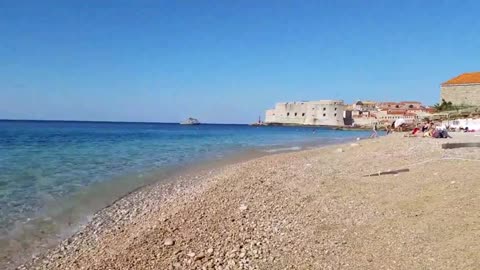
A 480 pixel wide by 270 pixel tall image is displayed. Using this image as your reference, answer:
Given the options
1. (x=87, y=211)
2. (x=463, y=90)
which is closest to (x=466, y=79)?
(x=463, y=90)

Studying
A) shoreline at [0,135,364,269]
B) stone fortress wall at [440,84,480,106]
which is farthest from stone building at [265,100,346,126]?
shoreline at [0,135,364,269]

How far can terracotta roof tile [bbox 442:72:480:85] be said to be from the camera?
65256mm

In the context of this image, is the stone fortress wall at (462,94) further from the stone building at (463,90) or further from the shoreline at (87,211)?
the shoreline at (87,211)

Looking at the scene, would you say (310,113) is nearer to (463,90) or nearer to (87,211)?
(463,90)

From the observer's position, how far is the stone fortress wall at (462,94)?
64625mm

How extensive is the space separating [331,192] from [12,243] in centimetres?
676

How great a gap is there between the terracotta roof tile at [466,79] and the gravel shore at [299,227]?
66412mm

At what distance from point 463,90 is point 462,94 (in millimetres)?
750

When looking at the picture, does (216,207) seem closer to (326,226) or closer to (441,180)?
(326,226)

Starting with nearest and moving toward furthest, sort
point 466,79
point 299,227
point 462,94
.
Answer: point 299,227 < point 462,94 < point 466,79

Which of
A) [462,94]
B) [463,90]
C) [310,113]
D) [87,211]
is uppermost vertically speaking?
[463,90]

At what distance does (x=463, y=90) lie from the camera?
6631cm

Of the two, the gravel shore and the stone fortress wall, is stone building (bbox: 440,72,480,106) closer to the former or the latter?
the stone fortress wall

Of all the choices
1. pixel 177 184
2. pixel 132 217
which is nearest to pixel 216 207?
pixel 132 217
